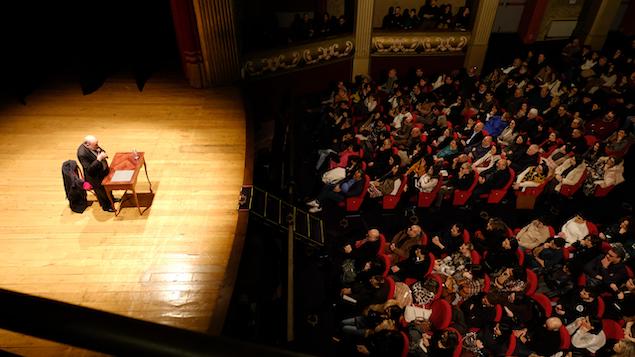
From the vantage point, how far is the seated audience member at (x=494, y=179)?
19.0ft

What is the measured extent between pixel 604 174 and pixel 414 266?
3355mm

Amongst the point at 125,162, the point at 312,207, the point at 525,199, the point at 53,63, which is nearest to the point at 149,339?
the point at 125,162

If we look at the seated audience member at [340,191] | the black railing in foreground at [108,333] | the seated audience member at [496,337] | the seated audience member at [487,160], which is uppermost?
the black railing in foreground at [108,333]

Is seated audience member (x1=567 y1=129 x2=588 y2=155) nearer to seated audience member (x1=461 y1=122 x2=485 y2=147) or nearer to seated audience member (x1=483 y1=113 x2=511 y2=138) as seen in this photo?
seated audience member (x1=483 y1=113 x2=511 y2=138)

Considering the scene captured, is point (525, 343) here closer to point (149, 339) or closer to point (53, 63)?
point (149, 339)

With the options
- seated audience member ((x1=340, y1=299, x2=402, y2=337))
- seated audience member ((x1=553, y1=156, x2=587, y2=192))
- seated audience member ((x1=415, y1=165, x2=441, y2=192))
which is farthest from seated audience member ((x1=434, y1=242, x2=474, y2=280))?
seated audience member ((x1=553, y1=156, x2=587, y2=192))

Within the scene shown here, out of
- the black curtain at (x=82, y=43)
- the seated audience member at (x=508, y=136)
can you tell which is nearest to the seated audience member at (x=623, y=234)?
the seated audience member at (x=508, y=136)

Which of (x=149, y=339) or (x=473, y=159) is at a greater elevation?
(x=149, y=339)

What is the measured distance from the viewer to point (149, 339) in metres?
0.55

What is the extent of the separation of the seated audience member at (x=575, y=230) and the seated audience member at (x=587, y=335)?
1352 mm

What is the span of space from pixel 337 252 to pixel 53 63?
570 centimetres

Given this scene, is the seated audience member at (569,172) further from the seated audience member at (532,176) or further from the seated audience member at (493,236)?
the seated audience member at (493,236)

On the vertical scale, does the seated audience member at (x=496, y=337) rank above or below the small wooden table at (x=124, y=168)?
below

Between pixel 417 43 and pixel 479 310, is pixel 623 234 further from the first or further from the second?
pixel 417 43
